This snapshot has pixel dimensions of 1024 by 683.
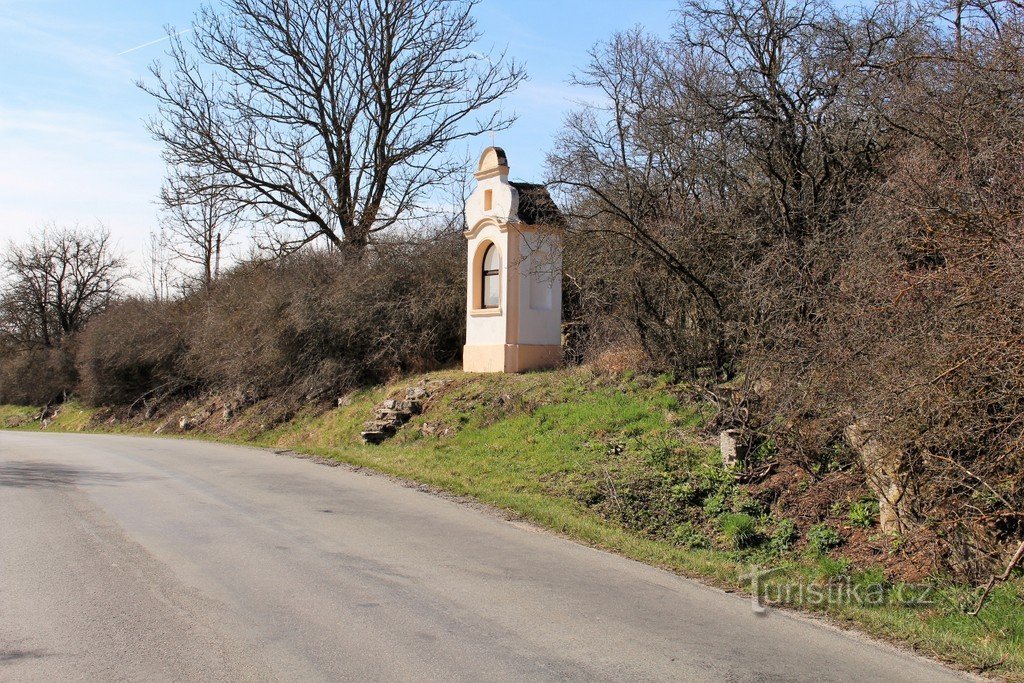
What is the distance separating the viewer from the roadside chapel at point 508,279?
20859 millimetres

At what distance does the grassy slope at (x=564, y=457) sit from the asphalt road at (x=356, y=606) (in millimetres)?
472

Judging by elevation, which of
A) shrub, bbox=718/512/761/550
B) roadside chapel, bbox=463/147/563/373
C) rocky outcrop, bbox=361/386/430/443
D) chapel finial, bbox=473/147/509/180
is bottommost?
shrub, bbox=718/512/761/550

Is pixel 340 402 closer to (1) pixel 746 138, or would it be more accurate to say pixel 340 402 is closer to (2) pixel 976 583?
(1) pixel 746 138

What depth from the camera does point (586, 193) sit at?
1828 centimetres

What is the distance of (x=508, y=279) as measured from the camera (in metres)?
21.0

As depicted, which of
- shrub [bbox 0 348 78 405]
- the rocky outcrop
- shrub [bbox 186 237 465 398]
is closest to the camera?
the rocky outcrop

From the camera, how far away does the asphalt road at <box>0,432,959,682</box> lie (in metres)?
5.68

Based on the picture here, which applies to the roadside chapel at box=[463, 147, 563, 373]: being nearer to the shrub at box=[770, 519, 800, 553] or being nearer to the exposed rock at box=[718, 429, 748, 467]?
the exposed rock at box=[718, 429, 748, 467]

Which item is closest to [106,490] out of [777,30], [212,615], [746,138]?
[212,615]

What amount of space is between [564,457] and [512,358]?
716 centimetres

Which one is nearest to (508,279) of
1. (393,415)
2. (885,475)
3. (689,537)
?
(393,415)

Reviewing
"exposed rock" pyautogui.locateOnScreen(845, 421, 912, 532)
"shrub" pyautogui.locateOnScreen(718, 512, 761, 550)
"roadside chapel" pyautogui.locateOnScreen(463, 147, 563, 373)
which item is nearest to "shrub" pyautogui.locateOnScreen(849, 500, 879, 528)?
"exposed rock" pyautogui.locateOnScreen(845, 421, 912, 532)

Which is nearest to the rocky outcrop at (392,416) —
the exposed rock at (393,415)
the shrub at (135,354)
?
the exposed rock at (393,415)

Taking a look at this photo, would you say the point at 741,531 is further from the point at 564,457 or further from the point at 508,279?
the point at 508,279
